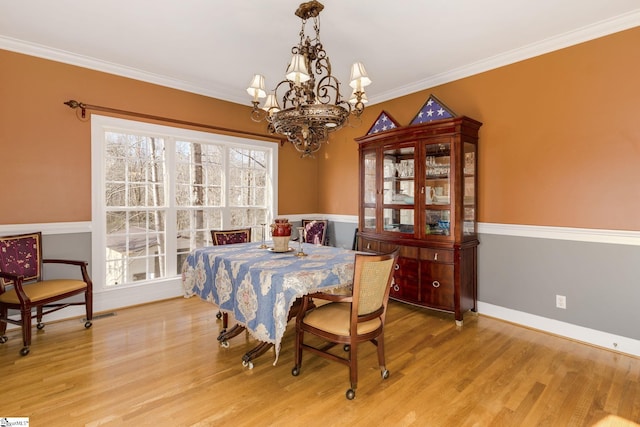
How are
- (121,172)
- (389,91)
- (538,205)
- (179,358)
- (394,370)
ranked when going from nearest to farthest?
(394,370), (179,358), (538,205), (121,172), (389,91)

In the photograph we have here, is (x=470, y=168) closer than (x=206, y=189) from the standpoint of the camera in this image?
Yes

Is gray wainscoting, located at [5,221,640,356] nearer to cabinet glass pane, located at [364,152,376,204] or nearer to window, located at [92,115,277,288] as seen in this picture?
window, located at [92,115,277,288]

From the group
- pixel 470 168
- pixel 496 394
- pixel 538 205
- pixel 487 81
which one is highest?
pixel 487 81

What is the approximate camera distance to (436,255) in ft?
11.4

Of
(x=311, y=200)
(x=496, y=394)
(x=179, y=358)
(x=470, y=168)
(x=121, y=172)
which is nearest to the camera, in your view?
(x=496, y=394)

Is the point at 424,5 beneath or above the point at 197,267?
above

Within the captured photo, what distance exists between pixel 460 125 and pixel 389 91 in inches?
58.4

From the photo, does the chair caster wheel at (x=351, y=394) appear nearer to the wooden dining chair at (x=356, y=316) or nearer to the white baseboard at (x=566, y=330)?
the wooden dining chair at (x=356, y=316)

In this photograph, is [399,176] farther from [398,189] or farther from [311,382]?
[311,382]

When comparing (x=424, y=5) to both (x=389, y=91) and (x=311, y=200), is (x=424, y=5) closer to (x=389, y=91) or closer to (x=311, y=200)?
(x=389, y=91)

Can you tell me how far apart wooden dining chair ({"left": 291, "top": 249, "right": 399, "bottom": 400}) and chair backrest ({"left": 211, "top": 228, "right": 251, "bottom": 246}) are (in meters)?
1.63

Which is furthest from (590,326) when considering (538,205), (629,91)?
(629,91)

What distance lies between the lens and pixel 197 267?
300cm

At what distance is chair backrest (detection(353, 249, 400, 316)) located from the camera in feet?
6.80
